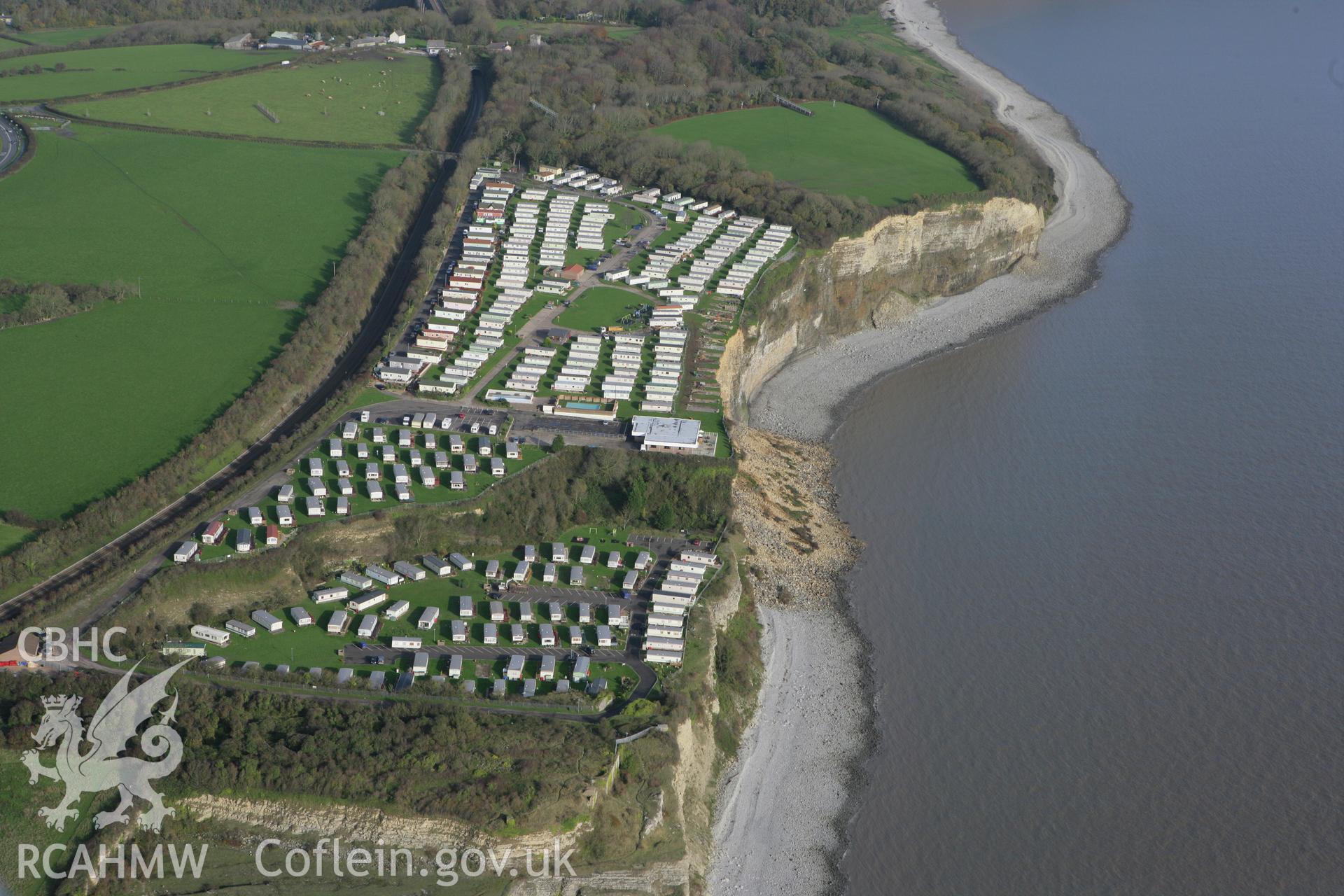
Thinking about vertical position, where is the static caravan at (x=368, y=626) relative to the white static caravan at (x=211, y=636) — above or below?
above

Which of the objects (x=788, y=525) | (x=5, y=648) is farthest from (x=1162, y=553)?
(x=5, y=648)

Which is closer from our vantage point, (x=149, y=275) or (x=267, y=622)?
(x=267, y=622)

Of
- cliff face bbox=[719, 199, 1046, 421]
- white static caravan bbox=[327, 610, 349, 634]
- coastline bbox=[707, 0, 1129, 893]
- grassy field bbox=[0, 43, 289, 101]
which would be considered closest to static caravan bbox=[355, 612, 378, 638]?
white static caravan bbox=[327, 610, 349, 634]

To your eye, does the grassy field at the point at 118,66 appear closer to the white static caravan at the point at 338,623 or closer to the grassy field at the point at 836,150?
the grassy field at the point at 836,150

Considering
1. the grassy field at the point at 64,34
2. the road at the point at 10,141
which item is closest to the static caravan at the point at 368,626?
the road at the point at 10,141

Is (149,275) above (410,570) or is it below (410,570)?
below

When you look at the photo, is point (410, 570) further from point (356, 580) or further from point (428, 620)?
point (428, 620)

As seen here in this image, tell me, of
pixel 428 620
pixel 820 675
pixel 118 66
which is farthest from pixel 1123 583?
pixel 118 66

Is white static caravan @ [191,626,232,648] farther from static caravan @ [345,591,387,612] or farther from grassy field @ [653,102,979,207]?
grassy field @ [653,102,979,207]
